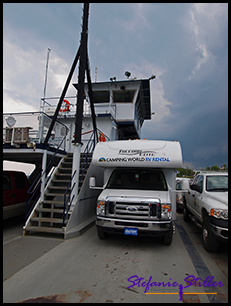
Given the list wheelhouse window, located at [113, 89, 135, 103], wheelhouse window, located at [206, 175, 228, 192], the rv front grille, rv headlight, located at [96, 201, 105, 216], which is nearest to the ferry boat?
rv headlight, located at [96, 201, 105, 216]

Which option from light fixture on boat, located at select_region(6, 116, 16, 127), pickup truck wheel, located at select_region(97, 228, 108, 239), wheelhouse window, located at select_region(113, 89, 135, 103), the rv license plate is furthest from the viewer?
wheelhouse window, located at select_region(113, 89, 135, 103)

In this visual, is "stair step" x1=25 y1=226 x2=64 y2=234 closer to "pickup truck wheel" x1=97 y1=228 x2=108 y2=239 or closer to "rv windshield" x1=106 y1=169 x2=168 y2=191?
"pickup truck wheel" x1=97 y1=228 x2=108 y2=239

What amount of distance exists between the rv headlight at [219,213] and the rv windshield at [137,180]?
1.57 m

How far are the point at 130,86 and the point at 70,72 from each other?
807 centimetres

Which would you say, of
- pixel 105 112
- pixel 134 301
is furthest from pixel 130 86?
pixel 134 301

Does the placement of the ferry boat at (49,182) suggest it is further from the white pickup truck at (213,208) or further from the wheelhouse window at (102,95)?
the wheelhouse window at (102,95)

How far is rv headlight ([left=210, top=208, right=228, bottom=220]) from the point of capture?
14.6 ft

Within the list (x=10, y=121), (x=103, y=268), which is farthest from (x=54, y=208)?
(x=103, y=268)

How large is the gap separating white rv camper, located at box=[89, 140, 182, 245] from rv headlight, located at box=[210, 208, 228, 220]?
3.30 feet

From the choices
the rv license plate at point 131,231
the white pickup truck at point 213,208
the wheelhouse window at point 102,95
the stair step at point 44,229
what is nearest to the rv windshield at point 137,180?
the white pickup truck at point 213,208

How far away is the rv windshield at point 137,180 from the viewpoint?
6.14 m

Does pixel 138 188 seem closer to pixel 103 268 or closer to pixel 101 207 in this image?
pixel 101 207

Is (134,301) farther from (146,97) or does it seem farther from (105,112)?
(146,97)

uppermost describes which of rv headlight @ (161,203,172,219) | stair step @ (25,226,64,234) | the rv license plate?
rv headlight @ (161,203,172,219)
